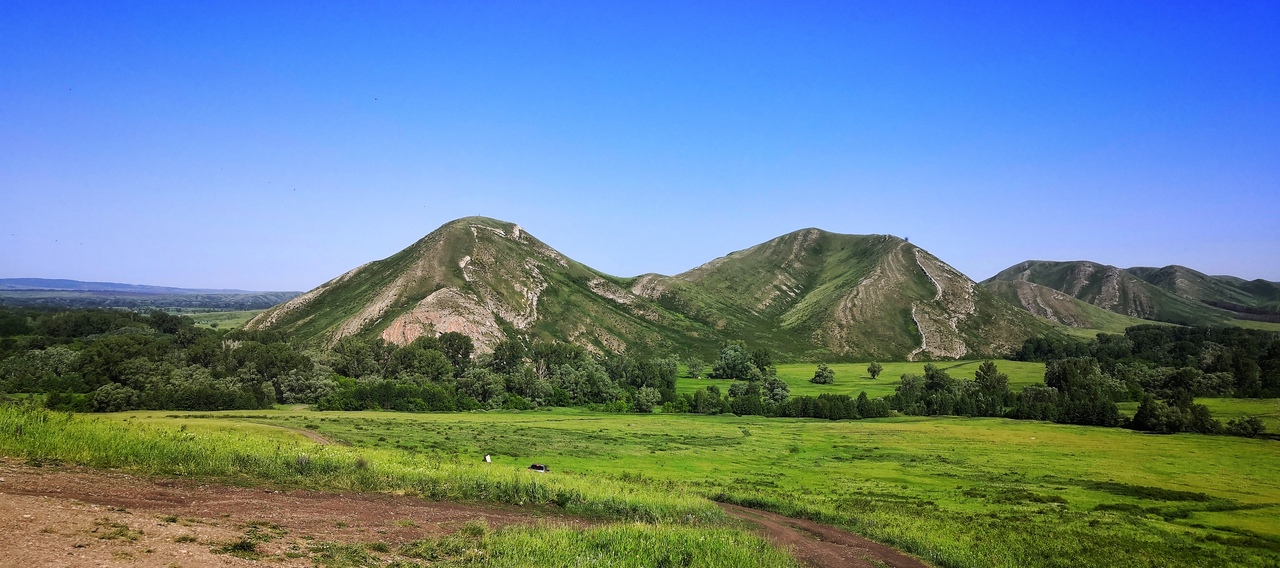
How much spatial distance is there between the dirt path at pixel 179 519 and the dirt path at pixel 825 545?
10820 millimetres

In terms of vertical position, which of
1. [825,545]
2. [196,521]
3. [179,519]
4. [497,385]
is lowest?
[497,385]

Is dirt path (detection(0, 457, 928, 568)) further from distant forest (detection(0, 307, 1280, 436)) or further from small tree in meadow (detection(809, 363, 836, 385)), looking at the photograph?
small tree in meadow (detection(809, 363, 836, 385))

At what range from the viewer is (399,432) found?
3120 inches

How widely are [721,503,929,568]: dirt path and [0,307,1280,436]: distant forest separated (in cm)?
9756

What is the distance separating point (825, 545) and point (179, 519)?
28.7 meters

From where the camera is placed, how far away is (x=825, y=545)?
3369 centimetres

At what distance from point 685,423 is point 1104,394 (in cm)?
9727

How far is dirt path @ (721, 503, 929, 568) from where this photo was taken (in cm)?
3029

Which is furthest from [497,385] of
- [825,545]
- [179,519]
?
[179,519]

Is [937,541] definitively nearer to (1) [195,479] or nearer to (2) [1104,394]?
(1) [195,479]

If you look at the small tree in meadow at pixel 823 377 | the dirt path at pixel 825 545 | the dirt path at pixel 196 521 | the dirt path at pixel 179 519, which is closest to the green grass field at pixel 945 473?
the dirt path at pixel 825 545

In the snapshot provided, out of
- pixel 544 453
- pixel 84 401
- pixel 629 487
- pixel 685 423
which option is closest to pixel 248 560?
pixel 629 487

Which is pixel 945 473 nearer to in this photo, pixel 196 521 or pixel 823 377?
pixel 196 521

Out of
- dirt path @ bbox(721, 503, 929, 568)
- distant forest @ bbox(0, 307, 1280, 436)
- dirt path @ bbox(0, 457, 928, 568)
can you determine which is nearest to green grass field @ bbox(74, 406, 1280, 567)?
dirt path @ bbox(721, 503, 929, 568)
